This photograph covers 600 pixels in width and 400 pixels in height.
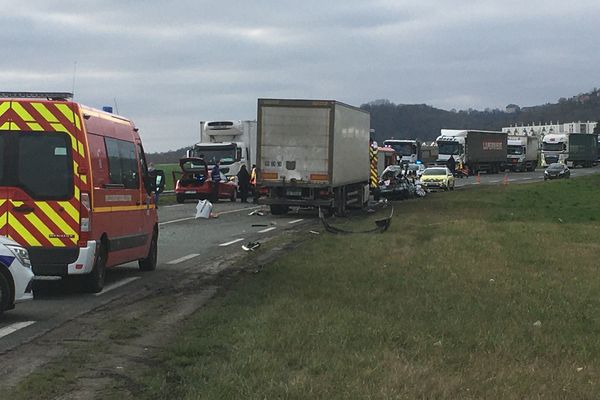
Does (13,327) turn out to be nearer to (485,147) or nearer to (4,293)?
(4,293)

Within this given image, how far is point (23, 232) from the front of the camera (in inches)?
408

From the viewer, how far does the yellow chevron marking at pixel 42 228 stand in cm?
1034

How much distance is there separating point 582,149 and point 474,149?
2431cm

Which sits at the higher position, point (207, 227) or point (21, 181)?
point (21, 181)

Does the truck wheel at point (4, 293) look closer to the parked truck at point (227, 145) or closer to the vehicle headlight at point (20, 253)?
the vehicle headlight at point (20, 253)

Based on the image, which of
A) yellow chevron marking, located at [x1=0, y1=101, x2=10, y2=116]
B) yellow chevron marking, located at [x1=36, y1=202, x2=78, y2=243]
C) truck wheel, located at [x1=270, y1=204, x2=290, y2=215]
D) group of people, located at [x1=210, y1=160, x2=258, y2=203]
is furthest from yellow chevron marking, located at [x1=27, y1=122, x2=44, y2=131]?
group of people, located at [x1=210, y1=160, x2=258, y2=203]

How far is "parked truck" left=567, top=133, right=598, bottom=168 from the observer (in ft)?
295

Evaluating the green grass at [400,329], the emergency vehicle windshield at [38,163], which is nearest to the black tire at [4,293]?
the emergency vehicle windshield at [38,163]

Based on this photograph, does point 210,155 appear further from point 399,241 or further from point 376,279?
point 376,279

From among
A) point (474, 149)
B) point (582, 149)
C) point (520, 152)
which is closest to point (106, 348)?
point (474, 149)

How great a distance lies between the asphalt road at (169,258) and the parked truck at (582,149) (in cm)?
6538

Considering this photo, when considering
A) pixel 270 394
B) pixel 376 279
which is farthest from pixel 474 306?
pixel 270 394

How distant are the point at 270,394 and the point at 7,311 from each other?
4.95 m

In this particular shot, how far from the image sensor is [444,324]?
8.30 metres
